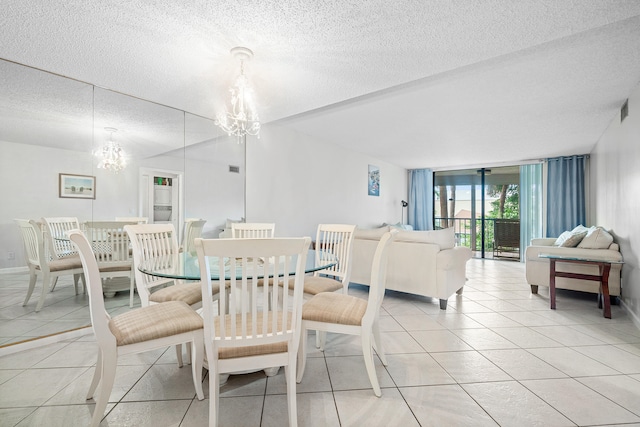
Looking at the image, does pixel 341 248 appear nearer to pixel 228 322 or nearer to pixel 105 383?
pixel 228 322

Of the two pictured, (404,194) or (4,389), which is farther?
(404,194)

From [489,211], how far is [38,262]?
8110 mm

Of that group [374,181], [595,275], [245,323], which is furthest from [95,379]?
[374,181]

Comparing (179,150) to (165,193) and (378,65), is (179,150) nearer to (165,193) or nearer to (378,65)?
(165,193)

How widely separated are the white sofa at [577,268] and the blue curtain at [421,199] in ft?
13.6

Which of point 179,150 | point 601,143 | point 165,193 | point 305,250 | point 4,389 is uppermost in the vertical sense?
point 601,143

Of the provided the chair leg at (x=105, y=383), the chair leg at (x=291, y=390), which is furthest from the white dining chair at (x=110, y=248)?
the chair leg at (x=291, y=390)

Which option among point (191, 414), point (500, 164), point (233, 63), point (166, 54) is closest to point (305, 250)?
point (191, 414)

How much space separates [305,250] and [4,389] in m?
2.06

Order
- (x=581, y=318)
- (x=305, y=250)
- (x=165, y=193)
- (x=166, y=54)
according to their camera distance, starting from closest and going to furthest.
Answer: (x=305, y=250) < (x=166, y=54) < (x=581, y=318) < (x=165, y=193)

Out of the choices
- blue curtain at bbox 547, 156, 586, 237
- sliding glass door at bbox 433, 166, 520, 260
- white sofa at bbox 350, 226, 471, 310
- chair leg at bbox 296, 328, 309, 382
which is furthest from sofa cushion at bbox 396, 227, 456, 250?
sliding glass door at bbox 433, 166, 520, 260

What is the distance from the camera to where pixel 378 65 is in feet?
7.72

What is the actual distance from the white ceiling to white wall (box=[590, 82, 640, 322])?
12.4 inches

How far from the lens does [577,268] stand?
11.3ft
